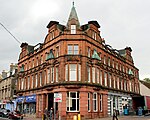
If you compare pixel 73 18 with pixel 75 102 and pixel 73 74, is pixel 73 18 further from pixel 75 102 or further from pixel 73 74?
pixel 75 102

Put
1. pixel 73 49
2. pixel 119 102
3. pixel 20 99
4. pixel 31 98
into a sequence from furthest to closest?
pixel 20 99 → pixel 119 102 → pixel 31 98 → pixel 73 49

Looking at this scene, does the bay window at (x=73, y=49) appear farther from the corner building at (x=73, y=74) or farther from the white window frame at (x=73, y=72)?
the white window frame at (x=73, y=72)

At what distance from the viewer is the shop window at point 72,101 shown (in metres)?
30.3

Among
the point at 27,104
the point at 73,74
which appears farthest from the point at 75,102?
the point at 27,104

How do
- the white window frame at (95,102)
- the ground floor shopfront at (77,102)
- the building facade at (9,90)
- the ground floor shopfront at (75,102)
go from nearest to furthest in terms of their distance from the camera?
the ground floor shopfront at (77,102)
the ground floor shopfront at (75,102)
the white window frame at (95,102)
the building facade at (9,90)

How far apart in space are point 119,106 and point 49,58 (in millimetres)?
18039

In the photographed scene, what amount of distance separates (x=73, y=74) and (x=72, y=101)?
3722 millimetres

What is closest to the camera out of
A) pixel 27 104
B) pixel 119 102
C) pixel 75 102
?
pixel 75 102

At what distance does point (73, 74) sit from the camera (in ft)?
103

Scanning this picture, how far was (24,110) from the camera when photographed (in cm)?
4378

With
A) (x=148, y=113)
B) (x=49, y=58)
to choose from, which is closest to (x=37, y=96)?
(x=49, y=58)

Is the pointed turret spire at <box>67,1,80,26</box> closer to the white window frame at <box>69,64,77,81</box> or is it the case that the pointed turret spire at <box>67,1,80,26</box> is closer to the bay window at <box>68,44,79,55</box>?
the bay window at <box>68,44,79,55</box>

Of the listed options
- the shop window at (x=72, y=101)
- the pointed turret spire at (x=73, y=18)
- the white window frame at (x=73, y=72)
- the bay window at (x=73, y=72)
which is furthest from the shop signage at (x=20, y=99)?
the pointed turret spire at (x=73, y=18)

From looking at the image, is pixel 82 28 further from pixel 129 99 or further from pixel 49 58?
pixel 129 99
